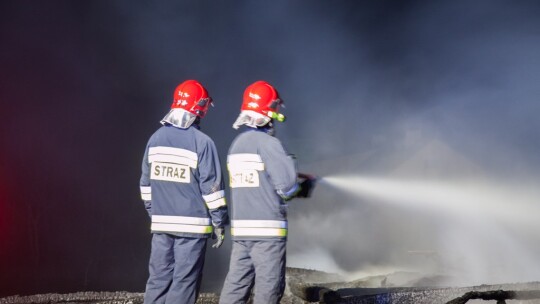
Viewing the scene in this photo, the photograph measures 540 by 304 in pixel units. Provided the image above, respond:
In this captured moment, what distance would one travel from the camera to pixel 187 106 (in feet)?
13.4

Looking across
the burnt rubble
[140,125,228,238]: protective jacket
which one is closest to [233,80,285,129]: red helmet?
[140,125,228,238]: protective jacket

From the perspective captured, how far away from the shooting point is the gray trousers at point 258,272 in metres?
3.48

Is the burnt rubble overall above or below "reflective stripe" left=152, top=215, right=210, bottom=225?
below

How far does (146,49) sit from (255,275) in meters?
5.31

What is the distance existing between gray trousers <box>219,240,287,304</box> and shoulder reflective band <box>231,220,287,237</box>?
0.06 metres

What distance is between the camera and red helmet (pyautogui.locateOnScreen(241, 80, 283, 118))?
3828mm

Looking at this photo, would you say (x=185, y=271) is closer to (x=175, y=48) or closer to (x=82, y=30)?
(x=82, y=30)

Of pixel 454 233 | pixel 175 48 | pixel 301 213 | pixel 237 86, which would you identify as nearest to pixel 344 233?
pixel 301 213

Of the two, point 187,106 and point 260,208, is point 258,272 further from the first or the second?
point 187,106

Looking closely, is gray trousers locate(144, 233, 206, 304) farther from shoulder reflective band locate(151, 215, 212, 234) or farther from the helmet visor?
the helmet visor

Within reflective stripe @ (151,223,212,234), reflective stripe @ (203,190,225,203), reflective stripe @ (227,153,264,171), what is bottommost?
reflective stripe @ (151,223,212,234)

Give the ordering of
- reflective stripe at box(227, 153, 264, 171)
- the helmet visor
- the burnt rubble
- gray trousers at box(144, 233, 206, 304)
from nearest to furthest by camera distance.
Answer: reflective stripe at box(227, 153, 264, 171)
gray trousers at box(144, 233, 206, 304)
the helmet visor
the burnt rubble

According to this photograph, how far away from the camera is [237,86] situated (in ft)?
29.6

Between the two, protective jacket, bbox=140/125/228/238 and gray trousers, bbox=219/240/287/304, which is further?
protective jacket, bbox=140/125/228/238
